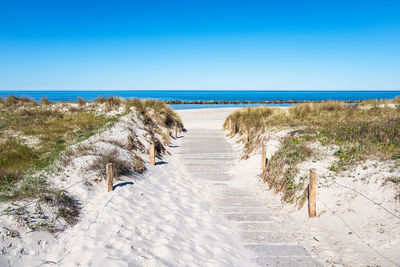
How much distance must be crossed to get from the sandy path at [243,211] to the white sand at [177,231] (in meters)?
0.25

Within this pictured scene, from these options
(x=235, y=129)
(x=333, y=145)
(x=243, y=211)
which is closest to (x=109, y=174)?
(x=243, y=211)

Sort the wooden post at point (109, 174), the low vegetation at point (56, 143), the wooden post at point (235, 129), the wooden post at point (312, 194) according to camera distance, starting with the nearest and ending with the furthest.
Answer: the low vegetation at point (56, 143) < the wooden post at point (312, 194) < the wooden post at point (109, 174) < the wooden post at point (235, 129)

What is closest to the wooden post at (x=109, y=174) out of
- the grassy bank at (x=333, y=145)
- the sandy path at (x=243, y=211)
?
the sandy path at (x=243, y=211)

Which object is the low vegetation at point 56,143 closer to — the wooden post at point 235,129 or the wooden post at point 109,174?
the wooden post at point 109,174

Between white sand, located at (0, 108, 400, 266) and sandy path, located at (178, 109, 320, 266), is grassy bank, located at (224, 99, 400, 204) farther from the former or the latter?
sandy path, located at (178, 109, 320, 266)

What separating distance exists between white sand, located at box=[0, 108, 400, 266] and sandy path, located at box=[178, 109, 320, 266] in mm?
247

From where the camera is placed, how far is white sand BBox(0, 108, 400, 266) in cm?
409

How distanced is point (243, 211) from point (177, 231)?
95.6 inches

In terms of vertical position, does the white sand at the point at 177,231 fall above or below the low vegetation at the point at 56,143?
below

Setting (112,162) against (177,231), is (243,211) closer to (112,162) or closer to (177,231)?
(177,231)

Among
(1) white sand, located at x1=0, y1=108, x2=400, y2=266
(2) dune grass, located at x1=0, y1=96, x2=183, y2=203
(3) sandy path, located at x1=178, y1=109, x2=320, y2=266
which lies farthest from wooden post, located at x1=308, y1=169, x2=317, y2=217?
(2) dune grass, located at x1=0, y1=96, x2=183, y2=203

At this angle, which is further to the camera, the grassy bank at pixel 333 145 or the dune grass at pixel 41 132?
the grassy bank at pixel 333 145

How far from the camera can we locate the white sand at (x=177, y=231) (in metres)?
4.09

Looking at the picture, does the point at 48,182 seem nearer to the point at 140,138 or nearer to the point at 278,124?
the point at 140,138
